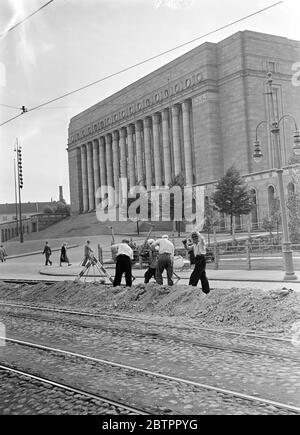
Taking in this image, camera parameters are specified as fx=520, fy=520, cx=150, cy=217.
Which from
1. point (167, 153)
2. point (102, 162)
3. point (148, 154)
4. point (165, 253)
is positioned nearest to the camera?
point (165, 253)

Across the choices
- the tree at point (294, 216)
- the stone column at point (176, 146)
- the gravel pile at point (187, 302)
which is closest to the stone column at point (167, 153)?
the stone column at point (176, 146)

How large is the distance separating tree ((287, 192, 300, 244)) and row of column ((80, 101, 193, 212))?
4252cm

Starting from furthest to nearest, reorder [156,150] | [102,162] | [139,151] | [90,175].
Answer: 1. [90,175]
2. [102,162]
3. [139,151]
4. [156,150]

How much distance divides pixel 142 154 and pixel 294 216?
61.7m

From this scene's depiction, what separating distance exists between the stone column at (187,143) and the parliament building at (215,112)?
15cm

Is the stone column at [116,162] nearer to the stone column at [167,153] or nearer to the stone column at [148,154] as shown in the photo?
the stone column at [148,154]

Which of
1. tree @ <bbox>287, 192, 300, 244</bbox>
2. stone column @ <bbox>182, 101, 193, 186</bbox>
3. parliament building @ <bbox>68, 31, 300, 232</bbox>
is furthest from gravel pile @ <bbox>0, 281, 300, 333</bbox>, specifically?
stone column @ <bbox>182, 101, 193, 186</bbox>

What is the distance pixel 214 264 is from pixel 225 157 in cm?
5563

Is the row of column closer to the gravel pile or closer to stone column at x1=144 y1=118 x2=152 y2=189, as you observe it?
stone column at x1=144 y1=118 x2=152 y2=189

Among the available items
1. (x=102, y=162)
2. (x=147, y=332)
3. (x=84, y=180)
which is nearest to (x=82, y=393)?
(x=147, y=332)

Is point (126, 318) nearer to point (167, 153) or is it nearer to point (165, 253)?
point (165, 253)

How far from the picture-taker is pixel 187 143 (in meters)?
81.7
